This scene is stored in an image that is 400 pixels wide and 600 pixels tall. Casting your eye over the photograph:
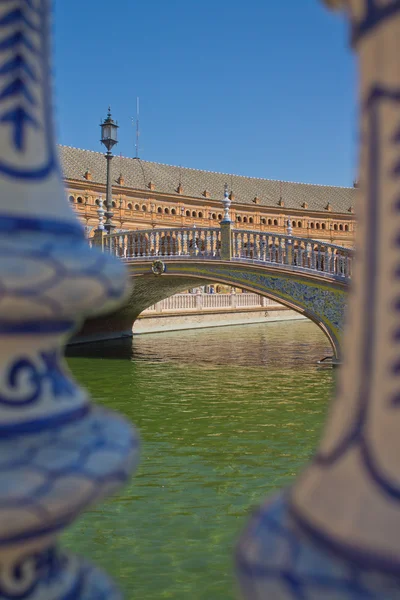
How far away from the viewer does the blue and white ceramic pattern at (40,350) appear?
960 mm

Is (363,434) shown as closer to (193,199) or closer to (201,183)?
(193,199)

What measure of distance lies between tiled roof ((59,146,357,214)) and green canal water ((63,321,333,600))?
974 inches

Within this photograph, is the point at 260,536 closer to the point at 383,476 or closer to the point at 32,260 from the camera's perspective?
the point at 383,476

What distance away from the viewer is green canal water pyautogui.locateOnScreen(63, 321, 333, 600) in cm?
441

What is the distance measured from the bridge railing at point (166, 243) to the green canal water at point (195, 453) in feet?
7.82

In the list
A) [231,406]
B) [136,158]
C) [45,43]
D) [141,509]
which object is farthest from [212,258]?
[136,158]

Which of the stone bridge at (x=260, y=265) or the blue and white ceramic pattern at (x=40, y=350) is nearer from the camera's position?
the blue and white ceramic pattern at (x=40, y=350)

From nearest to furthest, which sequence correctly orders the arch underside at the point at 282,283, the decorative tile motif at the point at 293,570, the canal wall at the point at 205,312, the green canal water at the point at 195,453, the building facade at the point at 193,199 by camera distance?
the decorative tile motif at the point at 293,570 → the green canal water at the point at 195,453 → the arch underside at the point at 282,283 → the canal wall at the point at 205,312 → the building facade at the point at 193,199

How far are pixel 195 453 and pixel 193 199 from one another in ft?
126

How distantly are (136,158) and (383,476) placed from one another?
47376 millimetres

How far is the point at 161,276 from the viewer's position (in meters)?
15.6

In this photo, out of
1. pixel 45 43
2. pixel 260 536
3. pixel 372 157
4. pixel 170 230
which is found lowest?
pixel 260 536

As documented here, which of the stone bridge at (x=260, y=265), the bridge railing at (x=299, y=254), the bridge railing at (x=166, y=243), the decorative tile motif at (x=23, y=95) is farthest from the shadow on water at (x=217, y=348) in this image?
the decorative tile motif at (x=23, y=95)

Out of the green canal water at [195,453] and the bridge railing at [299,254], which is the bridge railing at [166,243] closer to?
the bridge railing at [299,254]
